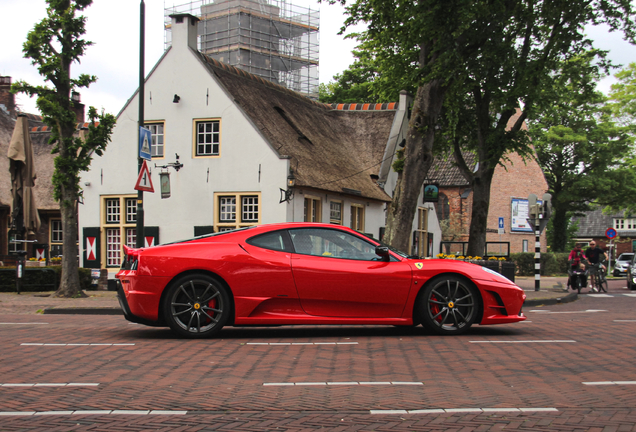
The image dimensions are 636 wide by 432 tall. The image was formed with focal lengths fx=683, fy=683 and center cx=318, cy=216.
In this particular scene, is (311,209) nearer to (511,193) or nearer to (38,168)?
(38,168)

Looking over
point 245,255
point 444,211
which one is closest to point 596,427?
point 245,255

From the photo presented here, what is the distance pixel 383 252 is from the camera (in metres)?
8.89

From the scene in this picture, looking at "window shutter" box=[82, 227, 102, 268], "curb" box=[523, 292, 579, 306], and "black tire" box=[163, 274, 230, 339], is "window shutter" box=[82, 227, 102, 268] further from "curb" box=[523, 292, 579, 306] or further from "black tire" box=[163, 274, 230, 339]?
"black tire" box=[163, 274, 230, 339]

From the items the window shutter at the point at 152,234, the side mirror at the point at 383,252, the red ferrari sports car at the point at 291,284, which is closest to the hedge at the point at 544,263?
the window shutter at the point at 152,234

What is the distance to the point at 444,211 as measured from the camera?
1975 inches

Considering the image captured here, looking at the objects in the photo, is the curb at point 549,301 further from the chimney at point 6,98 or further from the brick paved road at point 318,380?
the chimney at point 6,98

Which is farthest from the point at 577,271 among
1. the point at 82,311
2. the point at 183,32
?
the point at 82,311

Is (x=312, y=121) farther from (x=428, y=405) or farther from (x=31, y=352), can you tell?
(x=428, y=405)

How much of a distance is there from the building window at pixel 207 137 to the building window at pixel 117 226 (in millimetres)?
3063

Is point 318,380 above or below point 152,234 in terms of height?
below

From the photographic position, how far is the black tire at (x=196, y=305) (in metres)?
8.65

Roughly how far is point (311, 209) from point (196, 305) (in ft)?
51.8

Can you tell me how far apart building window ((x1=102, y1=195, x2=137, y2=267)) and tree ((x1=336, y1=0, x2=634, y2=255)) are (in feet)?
33.3

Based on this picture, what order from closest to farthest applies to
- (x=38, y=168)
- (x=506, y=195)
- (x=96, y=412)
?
(x=96, y=412) < (x=38, y=168) < (x=506, y=195)
